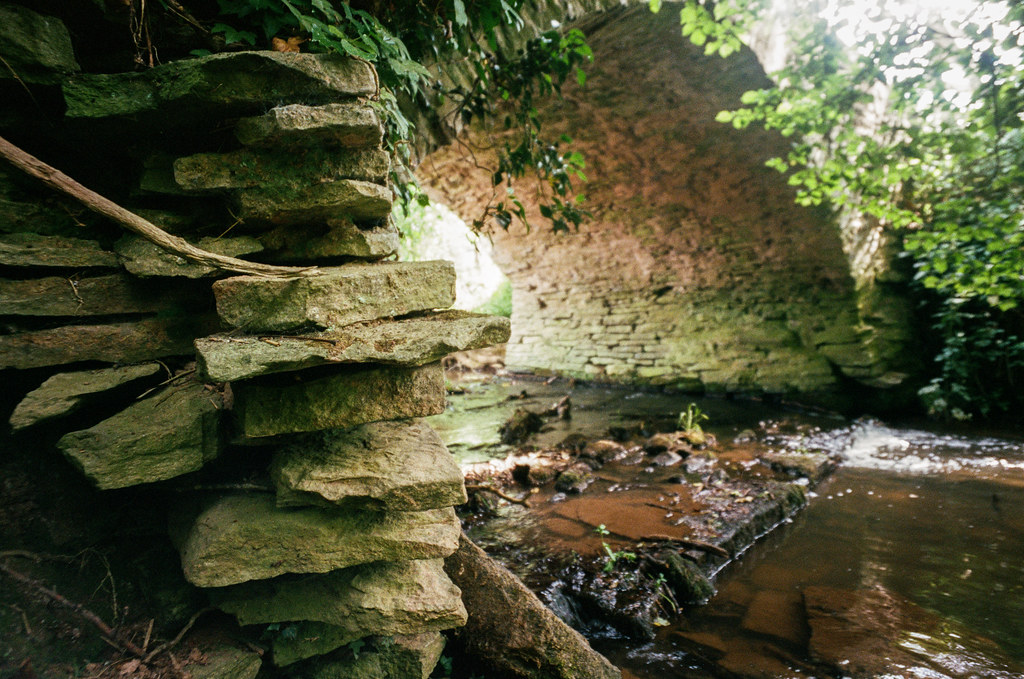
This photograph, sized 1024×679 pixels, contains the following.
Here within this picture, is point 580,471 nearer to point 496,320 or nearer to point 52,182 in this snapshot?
point 496,320

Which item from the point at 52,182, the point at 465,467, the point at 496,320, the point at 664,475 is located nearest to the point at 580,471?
the point at 664,475

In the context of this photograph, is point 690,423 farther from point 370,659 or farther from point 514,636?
point 370,659

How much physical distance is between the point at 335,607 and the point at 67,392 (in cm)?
85

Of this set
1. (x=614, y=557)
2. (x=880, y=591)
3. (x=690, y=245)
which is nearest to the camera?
(x=880, y=591)

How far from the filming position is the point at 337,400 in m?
1.22

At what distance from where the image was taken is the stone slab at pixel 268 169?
1217 millimetres

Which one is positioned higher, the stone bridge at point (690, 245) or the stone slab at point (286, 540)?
the stone bridge at point (690, 245)

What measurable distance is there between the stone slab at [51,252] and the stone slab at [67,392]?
0.29 metres

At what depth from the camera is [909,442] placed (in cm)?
406

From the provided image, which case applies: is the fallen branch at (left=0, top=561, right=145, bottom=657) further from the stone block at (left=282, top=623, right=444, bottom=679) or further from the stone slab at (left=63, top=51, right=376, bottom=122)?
the stone slab at (left=63, top=51, right=376, bottom=122)

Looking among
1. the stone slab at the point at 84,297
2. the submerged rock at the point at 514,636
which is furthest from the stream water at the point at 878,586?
the stone slab at the point at 84,297

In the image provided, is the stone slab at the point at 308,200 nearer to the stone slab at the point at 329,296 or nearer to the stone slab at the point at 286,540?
the stone slab at the point at 329,296

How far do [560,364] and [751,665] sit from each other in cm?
654

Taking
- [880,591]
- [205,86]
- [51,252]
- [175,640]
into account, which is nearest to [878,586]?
[880,591]
